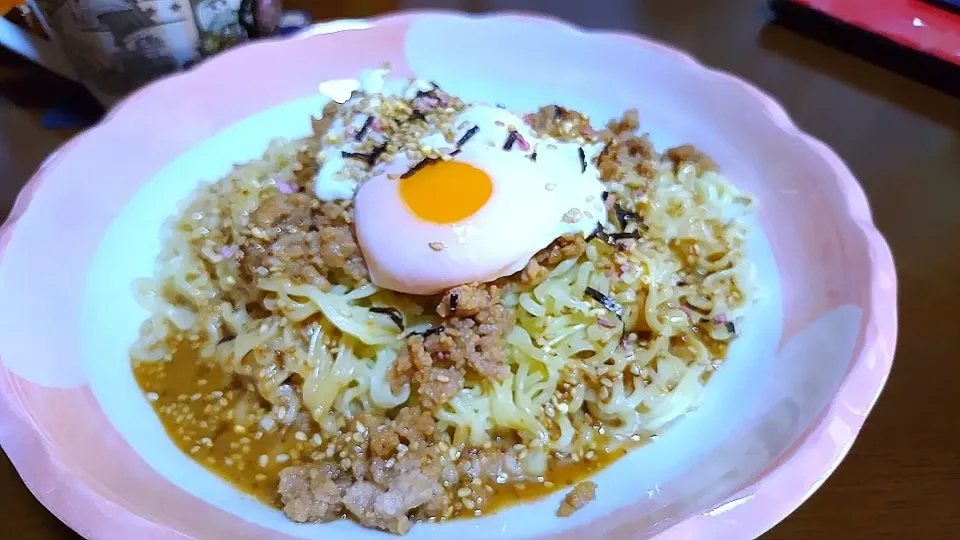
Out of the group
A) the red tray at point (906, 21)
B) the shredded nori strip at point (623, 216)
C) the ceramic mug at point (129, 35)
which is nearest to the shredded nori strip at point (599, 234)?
the shredded nori strip at point (623, 216)

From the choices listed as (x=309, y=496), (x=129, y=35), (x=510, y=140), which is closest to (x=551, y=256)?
(x=510, y=140)

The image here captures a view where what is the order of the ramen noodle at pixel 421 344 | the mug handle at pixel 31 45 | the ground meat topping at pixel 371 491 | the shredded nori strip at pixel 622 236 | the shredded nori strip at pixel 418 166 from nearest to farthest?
1. the ground meat topping at pixel 371 491
2. the ramen noodle at pixel 421 344
3. the shredded nori strip at pixel 418 166
4. the shredded nori strip at pixel 622 236
5. the mug handle at pixel 31 45

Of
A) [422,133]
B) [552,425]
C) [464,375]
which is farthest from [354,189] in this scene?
[552,425]

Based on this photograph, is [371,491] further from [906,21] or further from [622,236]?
[906,21]

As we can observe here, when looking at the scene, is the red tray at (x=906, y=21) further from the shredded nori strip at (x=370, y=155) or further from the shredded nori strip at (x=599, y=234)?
the shredded nori strip at (x=370, y=155)

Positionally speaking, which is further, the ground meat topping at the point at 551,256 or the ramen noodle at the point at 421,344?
the ground meat topping at the point at 551,256

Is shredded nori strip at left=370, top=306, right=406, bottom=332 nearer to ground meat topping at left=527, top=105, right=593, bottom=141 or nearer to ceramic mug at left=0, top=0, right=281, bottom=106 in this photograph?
ground meat topping at left=527, top=105, right=593, bottom=141
